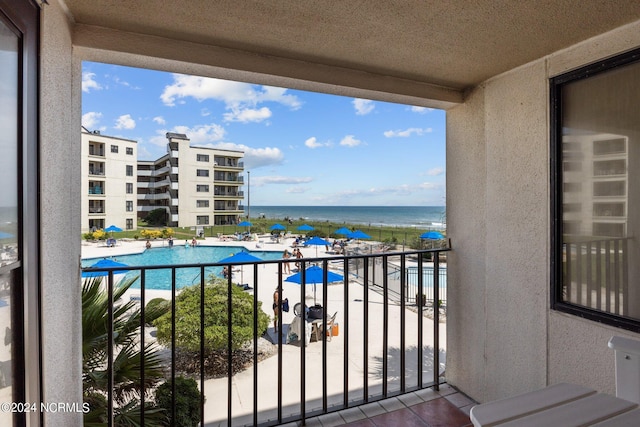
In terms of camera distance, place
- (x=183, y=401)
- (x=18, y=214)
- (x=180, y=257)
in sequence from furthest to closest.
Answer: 1. (x=180, y=257)
2. (x=183, y=401)
3. (x=18, y=214)

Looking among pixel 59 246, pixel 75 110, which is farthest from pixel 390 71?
pixel 59 246

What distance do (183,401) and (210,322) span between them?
2.65m

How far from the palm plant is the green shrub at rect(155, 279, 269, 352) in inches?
107

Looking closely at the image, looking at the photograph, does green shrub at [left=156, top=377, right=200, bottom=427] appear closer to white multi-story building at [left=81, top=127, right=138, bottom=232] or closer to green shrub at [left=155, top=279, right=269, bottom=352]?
green shrub at [left=155, top=279, right=269, bottom=352]

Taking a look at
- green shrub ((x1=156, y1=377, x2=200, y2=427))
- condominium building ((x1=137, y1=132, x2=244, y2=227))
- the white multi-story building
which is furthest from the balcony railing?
the white multi-story building

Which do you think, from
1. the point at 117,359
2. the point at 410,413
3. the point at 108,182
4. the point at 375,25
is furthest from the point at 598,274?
the point at 108,182

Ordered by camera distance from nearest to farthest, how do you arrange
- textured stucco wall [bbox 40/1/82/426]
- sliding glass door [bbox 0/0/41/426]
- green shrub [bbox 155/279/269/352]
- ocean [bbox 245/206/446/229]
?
sliding glass door [bbox 0/0/41/426]
textured stucco wall [bbox 40/1/82/426]
green shrub [bbox 155/279/269/352]
ocean [bbox 245/206/446/229]

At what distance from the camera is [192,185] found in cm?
2852

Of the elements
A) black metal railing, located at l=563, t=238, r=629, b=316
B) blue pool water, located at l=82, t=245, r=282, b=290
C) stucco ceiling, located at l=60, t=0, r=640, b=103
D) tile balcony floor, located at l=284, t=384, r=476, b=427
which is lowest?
blue pool water, located at l=82, t=245, r=282, b=290

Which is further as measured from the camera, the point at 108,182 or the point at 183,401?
the point at 108,182

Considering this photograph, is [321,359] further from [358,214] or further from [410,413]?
[358,214]

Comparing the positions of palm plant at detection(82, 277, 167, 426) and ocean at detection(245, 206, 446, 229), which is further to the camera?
ocean at detection(245, 206, 446, 229)

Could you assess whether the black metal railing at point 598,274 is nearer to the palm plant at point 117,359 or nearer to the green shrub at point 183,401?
the palm plant at point 117,359

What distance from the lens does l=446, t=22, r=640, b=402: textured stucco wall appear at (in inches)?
67.8
